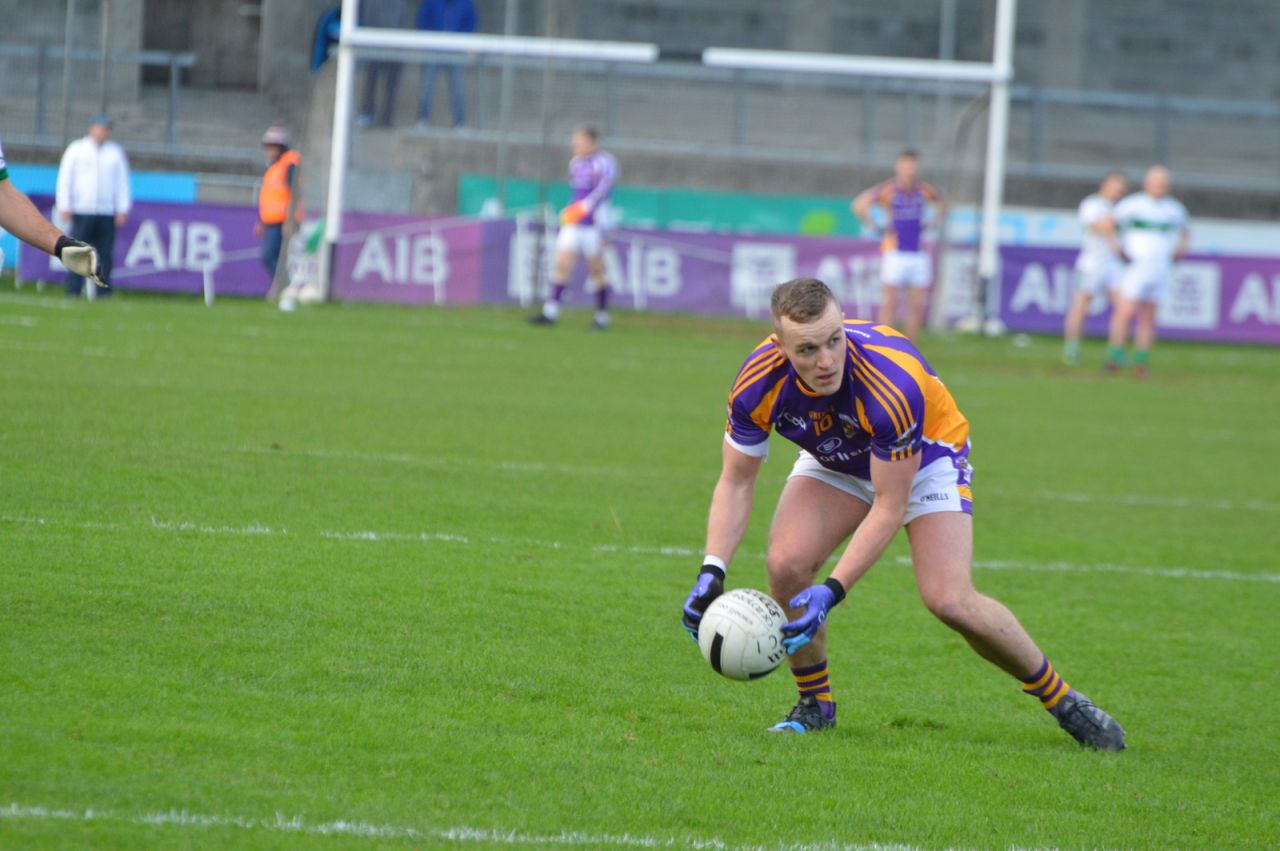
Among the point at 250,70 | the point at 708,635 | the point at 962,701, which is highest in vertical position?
the point at 250,70

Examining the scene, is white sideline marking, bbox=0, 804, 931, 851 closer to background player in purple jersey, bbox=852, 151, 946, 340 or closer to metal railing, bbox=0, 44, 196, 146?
background player in purple jersey, bbox=852, 151, 946, 340

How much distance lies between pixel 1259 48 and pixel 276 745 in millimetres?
34272

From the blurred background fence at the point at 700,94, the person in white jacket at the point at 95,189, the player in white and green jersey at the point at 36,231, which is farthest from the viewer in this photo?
the blurred background fence at the point at 700,94

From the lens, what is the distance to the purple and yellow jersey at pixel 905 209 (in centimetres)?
2067

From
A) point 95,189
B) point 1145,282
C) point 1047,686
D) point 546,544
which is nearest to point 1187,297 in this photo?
point 1145,282

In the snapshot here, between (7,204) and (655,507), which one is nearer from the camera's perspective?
(7,204)

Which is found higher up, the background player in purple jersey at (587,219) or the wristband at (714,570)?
the background player in purple jersey at (587,219)

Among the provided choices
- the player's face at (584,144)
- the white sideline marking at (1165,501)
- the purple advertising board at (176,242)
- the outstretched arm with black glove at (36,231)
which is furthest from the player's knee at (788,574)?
the purple advertising board at (176,242)

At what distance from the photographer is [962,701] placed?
6.41 meters

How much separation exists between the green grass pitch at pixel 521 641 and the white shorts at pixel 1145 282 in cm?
669

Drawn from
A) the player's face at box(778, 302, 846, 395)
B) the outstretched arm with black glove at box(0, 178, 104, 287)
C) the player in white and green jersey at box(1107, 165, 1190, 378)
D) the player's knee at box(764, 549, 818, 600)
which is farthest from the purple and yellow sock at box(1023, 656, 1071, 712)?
the player in white and green jersey at box(1107, 165, 1190, 378)


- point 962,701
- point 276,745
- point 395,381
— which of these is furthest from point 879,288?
point 276,745

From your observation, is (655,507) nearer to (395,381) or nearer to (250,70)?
(395,381)

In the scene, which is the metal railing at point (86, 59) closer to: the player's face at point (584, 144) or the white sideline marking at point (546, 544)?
the player's face at point (584, 144)
